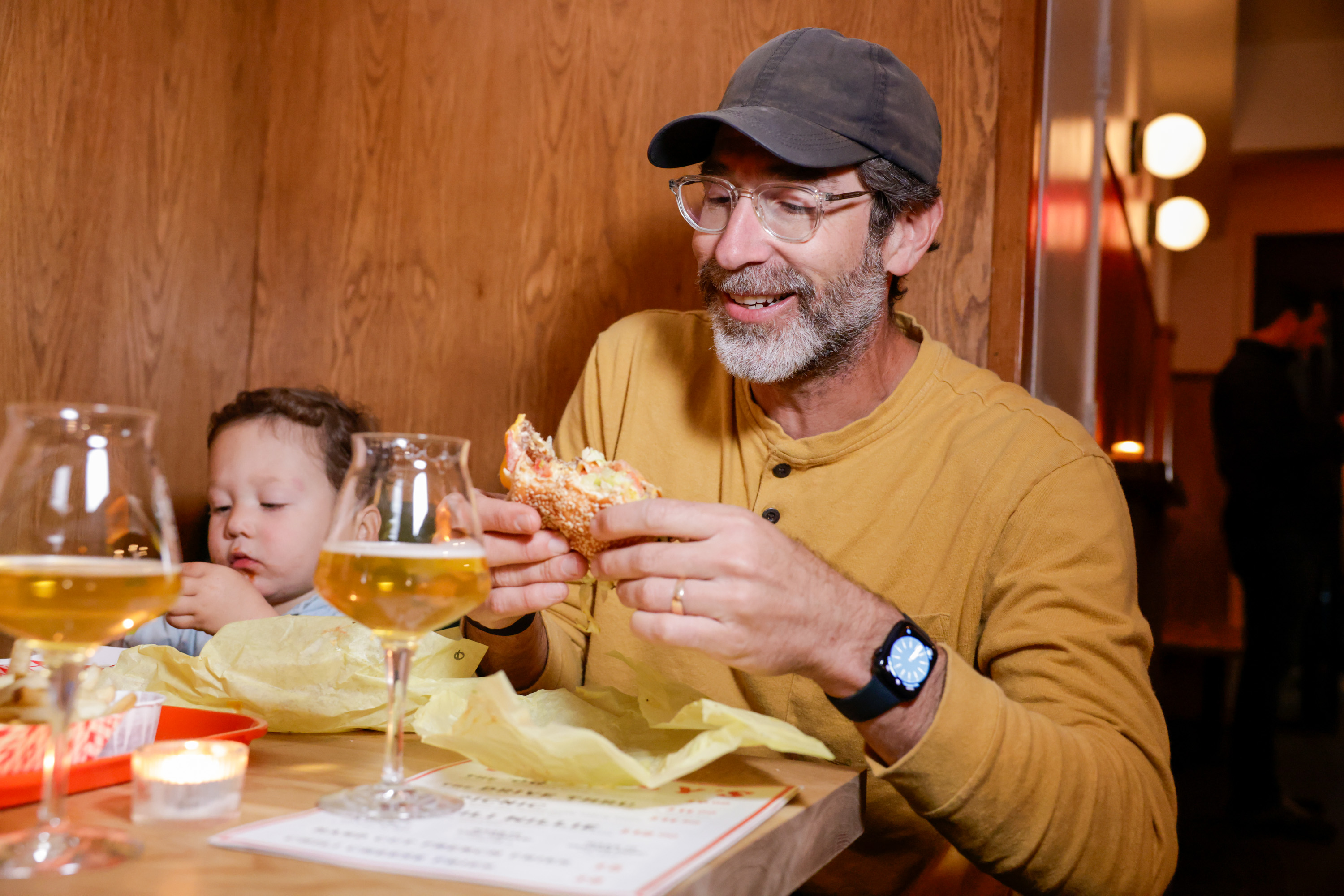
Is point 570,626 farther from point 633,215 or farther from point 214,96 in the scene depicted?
point 214,96

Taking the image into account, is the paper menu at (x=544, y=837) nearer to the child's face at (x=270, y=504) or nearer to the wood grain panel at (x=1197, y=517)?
the child's face at (x=270, y=504)

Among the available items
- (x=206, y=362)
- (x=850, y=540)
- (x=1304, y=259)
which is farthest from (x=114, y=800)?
(x=1304, y=259)

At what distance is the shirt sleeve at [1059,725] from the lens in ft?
3.20

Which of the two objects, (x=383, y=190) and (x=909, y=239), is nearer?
(x=909, y=239)

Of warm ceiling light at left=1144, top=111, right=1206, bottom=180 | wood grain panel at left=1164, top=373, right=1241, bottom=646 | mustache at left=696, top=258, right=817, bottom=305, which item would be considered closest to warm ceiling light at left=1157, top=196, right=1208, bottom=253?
warm ceiling light at left=1144, top=111, right=1206, bottom=180

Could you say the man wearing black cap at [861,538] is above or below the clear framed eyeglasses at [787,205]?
below

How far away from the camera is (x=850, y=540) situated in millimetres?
1418

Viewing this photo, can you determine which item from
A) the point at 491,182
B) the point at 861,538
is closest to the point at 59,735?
the point at 861,538

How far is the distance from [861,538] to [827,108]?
0.60m

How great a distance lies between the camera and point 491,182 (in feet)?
7.16

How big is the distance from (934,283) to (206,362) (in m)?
1.54

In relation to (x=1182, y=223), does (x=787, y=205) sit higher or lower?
lower

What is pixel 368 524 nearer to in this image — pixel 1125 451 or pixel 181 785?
pixel 181 785

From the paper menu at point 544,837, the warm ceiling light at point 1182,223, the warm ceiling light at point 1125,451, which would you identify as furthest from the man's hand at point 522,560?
the warm ceiling light at point 1182,223
